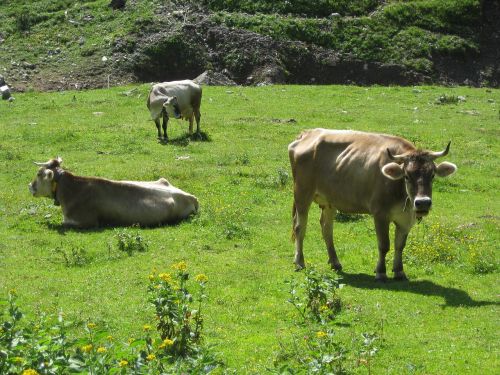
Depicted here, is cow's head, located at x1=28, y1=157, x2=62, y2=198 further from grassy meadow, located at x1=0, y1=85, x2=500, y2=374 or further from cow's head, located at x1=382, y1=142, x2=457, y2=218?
cow's head, located at x1=382, y1=142, x2=457, y2=218

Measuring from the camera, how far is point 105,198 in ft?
60.5

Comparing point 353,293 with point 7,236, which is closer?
point 353,293

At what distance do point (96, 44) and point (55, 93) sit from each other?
7.10 metres

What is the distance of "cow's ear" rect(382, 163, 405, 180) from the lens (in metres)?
13.1

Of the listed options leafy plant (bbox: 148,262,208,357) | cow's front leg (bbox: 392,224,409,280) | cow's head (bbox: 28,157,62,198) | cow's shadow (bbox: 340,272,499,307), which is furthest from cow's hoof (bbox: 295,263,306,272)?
cow's head (bbox: 28,157,62,198)

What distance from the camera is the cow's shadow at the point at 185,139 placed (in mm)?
27766

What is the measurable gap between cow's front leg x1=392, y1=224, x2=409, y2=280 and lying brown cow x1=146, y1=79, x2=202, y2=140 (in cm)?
1548

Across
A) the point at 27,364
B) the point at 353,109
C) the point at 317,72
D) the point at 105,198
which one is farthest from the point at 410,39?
the point at 27,364

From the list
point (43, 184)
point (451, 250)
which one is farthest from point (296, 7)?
Result: point (451, 250)

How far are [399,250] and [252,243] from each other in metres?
3.76

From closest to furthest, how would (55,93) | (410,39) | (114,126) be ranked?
(114,126) → (55,93) → (410,39)

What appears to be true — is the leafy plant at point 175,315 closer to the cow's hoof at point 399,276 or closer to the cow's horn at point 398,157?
the cow's horn at point 398,157

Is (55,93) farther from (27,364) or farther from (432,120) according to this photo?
(27,364)

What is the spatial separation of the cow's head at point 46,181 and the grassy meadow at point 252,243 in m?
0.49
